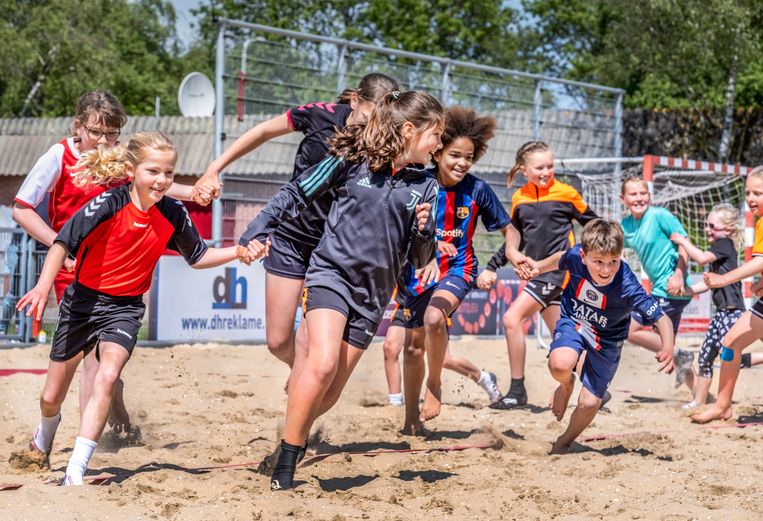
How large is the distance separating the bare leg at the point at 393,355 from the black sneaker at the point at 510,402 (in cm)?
79

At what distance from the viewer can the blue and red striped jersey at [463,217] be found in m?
6.62

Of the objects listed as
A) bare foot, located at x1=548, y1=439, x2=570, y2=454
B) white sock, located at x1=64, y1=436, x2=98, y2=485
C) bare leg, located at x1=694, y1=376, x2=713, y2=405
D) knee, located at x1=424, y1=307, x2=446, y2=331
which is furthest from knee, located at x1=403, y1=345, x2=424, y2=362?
bare leg, located at x1=694, y1=376, x2=713, y2=405

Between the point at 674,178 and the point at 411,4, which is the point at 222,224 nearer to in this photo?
the point at 674,178

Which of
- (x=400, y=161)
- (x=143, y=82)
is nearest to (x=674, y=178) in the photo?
(x=400, y=161)

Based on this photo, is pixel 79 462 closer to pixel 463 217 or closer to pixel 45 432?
pixel 45 432

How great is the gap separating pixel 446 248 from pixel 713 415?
2609 mm

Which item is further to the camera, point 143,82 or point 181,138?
point 143,82

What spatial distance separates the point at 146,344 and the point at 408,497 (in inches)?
294

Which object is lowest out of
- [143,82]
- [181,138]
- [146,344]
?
[146,344]

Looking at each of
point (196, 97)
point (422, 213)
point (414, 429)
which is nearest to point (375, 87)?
point (422, 213)

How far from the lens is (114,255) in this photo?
16.3 feet

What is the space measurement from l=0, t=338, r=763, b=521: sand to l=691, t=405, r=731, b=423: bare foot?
0.15 metres

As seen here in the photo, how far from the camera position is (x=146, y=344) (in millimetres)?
11547

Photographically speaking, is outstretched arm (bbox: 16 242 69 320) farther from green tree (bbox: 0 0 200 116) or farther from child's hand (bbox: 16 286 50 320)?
green tree (bbox: 0 0 200 116)
